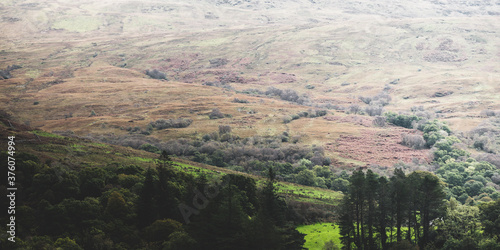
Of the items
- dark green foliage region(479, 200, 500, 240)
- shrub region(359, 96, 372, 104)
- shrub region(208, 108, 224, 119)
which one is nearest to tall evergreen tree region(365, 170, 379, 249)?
dark green foliage region(479, 200, 500, 240)

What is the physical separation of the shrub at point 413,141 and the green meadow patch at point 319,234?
50679 millimetres

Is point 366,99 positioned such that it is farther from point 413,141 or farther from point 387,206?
point 387,206

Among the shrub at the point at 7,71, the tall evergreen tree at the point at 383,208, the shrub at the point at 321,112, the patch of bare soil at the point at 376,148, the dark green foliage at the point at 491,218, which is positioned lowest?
the shrub at the point at 7,71

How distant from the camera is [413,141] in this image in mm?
92812

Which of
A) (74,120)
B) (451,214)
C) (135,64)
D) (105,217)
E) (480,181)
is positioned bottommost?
(135,64)

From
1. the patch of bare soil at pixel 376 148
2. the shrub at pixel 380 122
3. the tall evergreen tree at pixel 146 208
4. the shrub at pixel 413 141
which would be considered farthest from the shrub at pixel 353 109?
the tall evergreen tree at pixel 146 208

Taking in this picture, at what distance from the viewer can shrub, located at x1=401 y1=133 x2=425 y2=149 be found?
9169 cm

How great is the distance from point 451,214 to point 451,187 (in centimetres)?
2548

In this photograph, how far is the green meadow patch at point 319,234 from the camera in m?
43.7

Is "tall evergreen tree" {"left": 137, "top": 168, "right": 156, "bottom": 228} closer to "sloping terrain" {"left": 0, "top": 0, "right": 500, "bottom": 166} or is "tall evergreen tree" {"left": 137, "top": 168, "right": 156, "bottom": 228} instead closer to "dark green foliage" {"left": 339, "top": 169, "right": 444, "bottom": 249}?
"dark green foliage" {"left": 339, "top": 169, "right": 444, "bottom": 249}

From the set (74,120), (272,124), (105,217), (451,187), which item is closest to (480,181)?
(451,187)

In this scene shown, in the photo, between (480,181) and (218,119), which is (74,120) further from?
(480,181)

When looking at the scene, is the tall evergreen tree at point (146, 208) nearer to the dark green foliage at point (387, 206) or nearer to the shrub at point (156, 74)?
the dark green foliage at point (387, 206)

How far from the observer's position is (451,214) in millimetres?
41938
